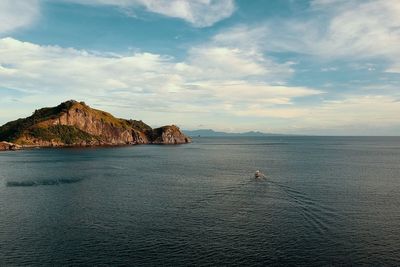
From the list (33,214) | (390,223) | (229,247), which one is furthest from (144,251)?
(390,223)

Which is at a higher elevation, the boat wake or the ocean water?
the boat wake

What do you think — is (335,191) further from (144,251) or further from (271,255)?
(144,251)

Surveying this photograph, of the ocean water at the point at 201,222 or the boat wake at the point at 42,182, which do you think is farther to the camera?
the boat wake at the point at 42,182

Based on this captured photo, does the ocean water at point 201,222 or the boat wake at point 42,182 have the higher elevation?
the boat wake at point 42,182

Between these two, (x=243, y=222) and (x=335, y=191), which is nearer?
(x=243, y=222)

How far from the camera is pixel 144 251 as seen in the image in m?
50.9

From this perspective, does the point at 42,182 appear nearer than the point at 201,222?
No

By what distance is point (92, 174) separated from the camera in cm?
13050

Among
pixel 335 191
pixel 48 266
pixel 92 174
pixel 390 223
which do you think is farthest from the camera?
pixel 92 174

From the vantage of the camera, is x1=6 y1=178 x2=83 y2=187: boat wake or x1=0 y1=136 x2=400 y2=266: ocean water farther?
x1=6 y1=178 x2=83 y2=187: boat wake

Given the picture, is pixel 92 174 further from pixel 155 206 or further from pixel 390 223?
pixel 390 223

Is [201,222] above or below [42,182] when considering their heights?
below

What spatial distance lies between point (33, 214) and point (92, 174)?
60550 mm

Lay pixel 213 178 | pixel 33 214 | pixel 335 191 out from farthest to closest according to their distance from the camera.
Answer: pixel 213 178, pixel 335 191, pixel 33 214
